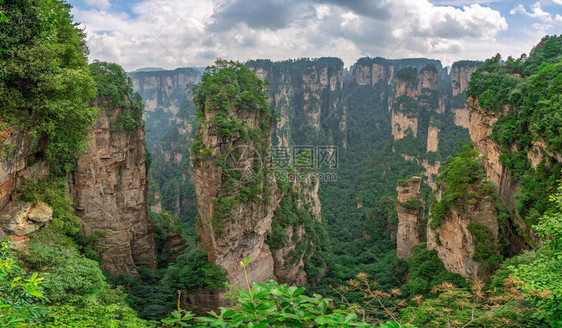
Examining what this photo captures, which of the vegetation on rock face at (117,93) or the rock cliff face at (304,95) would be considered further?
the rock cliff face at (304,95)

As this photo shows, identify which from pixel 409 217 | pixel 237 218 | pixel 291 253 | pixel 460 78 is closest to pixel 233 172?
pixel 237 218

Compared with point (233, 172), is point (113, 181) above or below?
below

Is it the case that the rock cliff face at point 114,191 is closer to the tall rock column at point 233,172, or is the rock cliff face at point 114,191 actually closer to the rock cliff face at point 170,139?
the rock cliff face at point 170,139

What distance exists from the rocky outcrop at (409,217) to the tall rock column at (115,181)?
75.2 ft

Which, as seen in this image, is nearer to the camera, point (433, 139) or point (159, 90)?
point (433, 139)

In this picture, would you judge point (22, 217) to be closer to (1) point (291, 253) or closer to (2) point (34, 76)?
(2) point (34, 76)

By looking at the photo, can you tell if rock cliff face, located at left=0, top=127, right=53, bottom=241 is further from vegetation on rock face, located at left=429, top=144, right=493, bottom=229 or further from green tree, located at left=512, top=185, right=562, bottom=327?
vegetation on rock face, located at left=429, top=144, right=493, bottom=229

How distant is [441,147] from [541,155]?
47.2m

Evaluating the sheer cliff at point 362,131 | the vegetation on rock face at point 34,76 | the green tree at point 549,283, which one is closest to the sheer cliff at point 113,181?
the vegetation on rock face at point 34,76

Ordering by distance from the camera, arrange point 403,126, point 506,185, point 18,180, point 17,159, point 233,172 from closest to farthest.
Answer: point 17,159 → point 18,180 → point 233,172 → point 506,185 → point 403,126

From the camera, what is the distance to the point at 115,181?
71.6ft

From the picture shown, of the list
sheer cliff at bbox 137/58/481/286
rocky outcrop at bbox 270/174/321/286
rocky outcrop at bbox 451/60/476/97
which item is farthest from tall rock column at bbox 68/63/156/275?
rocky outcrop at bbox 451/60/476/97

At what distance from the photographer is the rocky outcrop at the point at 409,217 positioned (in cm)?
3003

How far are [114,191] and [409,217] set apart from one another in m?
25.6
